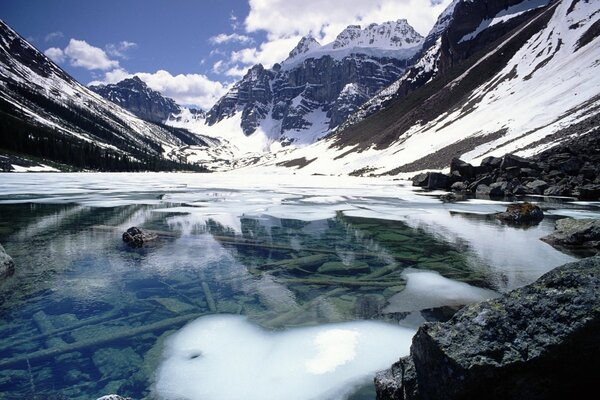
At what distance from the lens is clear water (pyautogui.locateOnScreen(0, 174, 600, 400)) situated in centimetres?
551

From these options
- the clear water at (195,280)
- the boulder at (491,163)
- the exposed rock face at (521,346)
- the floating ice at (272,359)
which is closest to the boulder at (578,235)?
the clear water at (195,280)

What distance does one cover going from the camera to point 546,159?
124 ft

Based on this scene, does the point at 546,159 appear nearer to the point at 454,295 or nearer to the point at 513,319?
the point at 454,295

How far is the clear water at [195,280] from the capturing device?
18.1 ft

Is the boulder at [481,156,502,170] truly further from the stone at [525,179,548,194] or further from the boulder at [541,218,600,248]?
the boulder at [541,218,600,248]

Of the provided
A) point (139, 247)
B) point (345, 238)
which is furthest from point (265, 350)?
point (345, 238)

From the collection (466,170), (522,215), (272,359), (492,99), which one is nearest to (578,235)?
(522,215)

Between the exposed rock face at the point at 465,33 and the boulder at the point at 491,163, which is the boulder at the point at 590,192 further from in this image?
the exposed rock face at the point at 465,33

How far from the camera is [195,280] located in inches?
354

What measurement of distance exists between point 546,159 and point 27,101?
229m

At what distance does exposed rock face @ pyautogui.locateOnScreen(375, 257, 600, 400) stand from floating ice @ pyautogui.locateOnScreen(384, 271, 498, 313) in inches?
139

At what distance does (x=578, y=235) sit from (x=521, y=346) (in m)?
12.0

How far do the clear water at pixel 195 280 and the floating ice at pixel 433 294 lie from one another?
44mm

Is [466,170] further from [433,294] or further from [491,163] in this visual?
[433,294]
